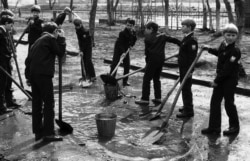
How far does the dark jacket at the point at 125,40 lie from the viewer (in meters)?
10.0

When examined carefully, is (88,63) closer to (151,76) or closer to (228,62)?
(151,76)

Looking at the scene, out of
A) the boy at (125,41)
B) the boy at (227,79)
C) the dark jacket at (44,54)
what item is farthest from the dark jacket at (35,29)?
the boy at (227,79)

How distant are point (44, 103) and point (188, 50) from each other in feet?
9.27

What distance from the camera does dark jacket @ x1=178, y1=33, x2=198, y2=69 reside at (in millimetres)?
7625

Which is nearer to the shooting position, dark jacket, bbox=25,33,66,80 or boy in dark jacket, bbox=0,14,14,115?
dark jacket, bbox=25,33,66,80

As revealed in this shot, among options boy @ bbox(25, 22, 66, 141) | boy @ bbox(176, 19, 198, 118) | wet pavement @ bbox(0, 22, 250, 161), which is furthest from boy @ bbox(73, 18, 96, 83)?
boy @ bbox(25, 22, 66, 141)

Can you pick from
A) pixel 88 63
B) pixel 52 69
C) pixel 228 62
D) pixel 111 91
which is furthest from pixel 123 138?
pixel 88 63

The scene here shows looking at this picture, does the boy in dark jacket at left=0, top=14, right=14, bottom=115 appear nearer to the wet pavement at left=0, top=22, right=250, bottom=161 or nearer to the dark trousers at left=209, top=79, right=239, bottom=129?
the wet pavement at left=0, top=22, right=250, bottom=161

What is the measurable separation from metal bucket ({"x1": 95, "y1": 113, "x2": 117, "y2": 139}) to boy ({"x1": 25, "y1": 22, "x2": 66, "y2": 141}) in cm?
64

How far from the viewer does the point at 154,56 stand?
27.8ft

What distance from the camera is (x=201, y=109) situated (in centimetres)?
841

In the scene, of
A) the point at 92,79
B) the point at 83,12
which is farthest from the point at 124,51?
the point at 83,12

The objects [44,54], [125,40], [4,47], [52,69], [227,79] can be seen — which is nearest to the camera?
[44,54]

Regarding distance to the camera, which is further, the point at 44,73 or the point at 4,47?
the point at 4,47
